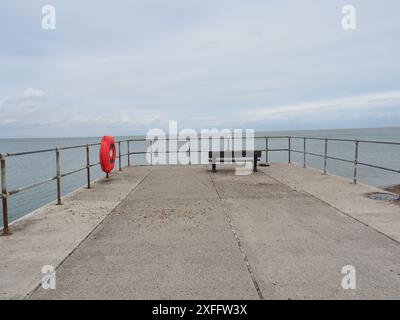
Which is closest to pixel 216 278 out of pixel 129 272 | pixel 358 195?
pixel 129 272

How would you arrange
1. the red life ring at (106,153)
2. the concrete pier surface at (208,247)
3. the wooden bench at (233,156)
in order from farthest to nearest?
the wooden bench at (233,156)
the red life ring at (106,153)
the concrete pier surface at (208,247)

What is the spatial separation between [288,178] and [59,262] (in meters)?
6.98

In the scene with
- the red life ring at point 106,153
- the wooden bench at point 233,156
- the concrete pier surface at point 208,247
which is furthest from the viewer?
the wooden bench at point 233,156

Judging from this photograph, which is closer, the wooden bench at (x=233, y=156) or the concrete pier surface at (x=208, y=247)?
the concrete pier surface at (x=208, y=247)

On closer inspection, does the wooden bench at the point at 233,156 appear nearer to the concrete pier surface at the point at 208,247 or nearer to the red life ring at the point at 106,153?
the red life ring at the point at 106,153

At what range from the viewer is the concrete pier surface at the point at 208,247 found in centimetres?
284

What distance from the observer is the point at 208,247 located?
384 cm

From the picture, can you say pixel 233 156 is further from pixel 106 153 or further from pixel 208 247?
pixel 208 247

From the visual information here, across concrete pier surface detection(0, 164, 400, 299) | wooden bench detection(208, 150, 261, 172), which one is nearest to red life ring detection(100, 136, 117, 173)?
concrete pier surface detection(0, 164, 400, 299)

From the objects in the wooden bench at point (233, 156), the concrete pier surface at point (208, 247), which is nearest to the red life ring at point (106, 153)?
the concrete pier surface at point (208, 247)

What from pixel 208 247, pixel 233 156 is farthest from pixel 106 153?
pixel 208 247

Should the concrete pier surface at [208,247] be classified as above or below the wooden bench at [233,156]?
below

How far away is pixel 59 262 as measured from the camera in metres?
3.46

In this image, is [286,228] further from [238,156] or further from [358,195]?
[238,156]
